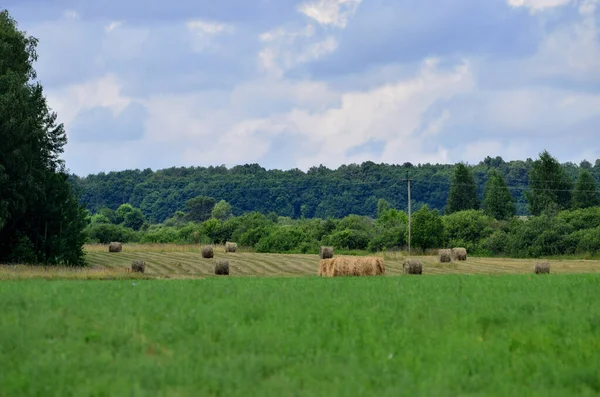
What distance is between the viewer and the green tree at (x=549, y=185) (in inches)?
4764

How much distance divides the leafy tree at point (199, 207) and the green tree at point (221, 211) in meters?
8.38

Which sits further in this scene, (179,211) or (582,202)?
(179,211)

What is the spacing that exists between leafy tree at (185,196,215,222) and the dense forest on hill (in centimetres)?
584

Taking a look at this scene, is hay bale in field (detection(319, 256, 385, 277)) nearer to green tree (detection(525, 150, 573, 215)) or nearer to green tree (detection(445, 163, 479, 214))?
green tree (detection(525, 150, 573, 215))

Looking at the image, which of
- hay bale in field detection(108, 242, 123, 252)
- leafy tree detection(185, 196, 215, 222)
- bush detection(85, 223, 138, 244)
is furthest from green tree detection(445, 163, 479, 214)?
hay bale in field detection(108, 242, 123, 252)

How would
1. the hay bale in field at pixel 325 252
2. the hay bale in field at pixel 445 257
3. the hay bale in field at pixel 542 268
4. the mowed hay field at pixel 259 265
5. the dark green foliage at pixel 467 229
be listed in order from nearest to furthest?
the mowed hay field at pixel 259 265 < the hay bale in field at pixel 542 268 < the hay bale in field at pixel 445 257 < the hay bale in field at pixel 325 252 < the dark green foliage at pixel 467 229

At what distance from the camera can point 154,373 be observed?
14109 millimetres

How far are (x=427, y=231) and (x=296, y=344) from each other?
250 ft

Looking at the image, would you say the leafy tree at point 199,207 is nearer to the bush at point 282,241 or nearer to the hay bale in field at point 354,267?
the bush at point 282,241

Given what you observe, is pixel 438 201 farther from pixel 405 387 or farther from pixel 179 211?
pixel 405 387

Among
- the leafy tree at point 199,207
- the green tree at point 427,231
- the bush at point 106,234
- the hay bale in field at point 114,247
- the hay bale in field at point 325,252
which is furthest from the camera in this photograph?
the leafy tree at point 199,207

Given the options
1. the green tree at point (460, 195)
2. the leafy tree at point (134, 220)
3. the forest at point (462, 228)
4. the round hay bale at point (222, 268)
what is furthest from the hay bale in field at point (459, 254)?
the leafy tree at point (134, 220)

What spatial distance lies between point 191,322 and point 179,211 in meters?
158

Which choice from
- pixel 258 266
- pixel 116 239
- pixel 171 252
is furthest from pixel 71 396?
pixel 116 239
